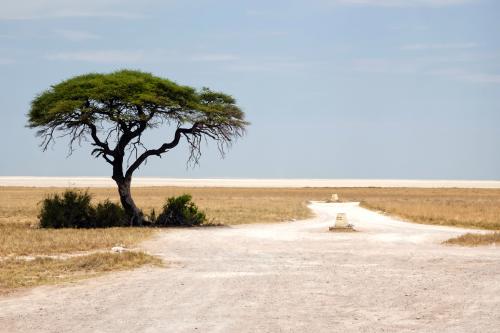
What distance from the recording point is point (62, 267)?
18.0 meters

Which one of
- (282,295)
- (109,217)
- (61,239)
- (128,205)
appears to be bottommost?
(282,295)

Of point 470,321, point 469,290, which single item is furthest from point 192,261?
point 470,321

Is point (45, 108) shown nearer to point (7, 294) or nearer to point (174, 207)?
point (174, 207)

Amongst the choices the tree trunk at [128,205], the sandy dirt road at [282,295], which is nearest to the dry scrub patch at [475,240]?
the sandy dirt road at [282,295]

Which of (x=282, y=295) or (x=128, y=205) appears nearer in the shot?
(x=282, y=295)

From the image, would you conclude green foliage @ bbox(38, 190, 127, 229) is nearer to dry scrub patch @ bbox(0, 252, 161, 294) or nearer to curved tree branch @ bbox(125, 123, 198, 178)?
curved tree branch @ bbox(125, 123, 198, 178)

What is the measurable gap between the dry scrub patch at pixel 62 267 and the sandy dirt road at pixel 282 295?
78cm

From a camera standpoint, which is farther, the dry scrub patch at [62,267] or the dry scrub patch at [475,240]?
the dry scrub patch at [475,240]

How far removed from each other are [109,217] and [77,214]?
1495 millimetres

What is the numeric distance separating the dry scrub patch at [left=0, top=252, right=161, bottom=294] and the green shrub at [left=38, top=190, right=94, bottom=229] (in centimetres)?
1358

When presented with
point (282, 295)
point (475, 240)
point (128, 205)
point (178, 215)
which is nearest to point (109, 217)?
point (128, 205)

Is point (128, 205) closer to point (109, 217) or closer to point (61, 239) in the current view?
point (109, 217)

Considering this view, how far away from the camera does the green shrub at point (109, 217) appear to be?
110ft

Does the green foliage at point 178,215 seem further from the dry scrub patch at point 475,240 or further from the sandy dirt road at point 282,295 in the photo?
the dry scrub patch at point 475,240
